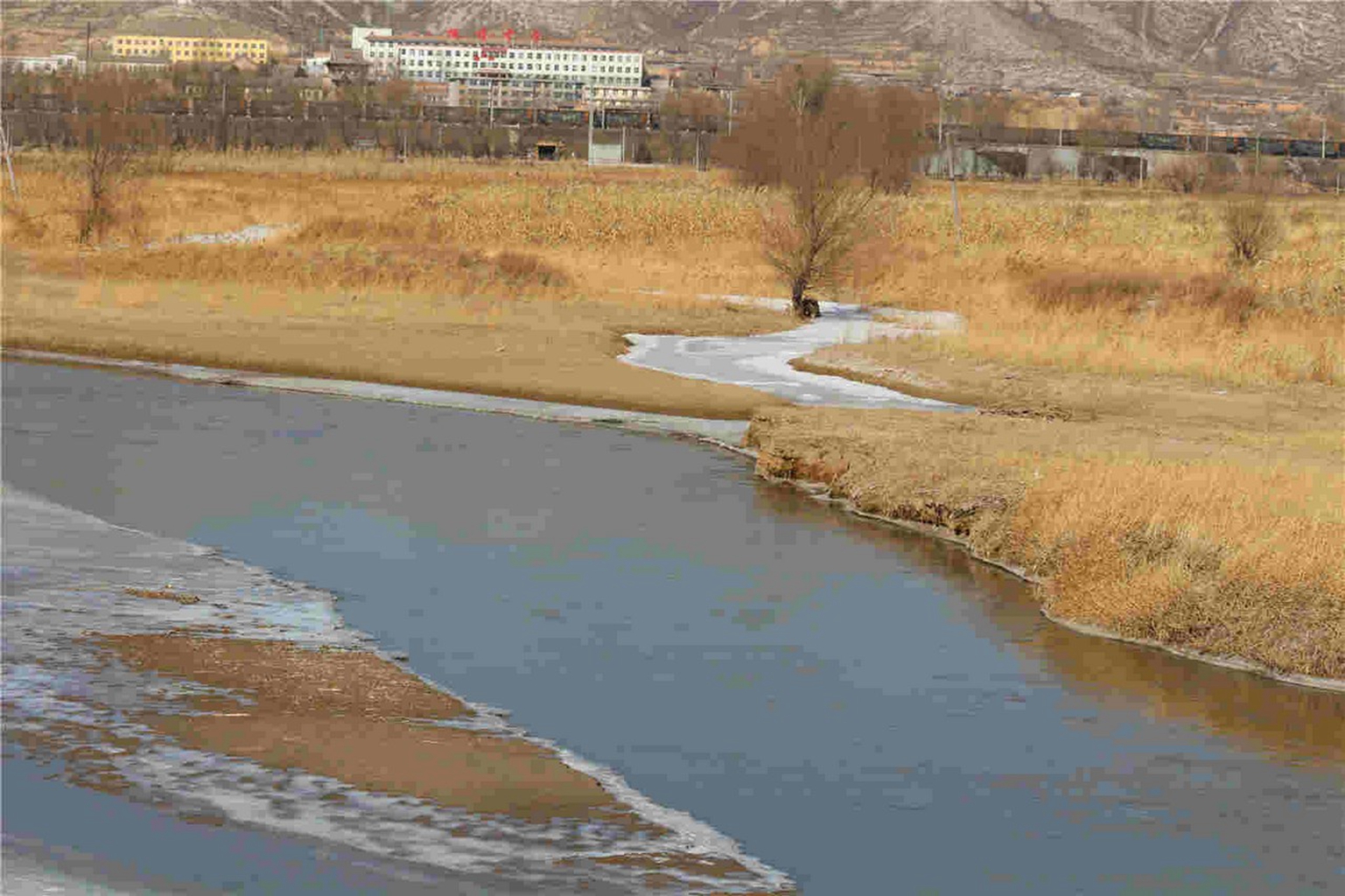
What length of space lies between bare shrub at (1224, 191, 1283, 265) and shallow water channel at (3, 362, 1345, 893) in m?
39.8

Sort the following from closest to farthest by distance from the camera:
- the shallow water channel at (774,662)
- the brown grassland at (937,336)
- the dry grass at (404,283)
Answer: the shallow water channel at (774,662) → the brown grassland at (937,336) → the dry grass at (404,283)

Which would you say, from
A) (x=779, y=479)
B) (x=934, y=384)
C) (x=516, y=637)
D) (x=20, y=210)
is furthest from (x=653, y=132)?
(x=516, y=637)

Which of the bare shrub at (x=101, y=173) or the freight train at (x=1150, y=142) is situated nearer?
the bare shrub at (x=101, y=173)

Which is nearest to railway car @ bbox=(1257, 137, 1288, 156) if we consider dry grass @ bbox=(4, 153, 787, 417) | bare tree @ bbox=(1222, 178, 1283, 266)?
dry grass @ bbox=(4, 153, 787, 417)

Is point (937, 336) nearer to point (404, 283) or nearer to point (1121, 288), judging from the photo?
point (1121, 288)

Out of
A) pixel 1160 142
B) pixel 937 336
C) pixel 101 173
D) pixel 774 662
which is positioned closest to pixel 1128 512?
pixel 774 662

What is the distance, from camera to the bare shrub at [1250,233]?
A: 210ft

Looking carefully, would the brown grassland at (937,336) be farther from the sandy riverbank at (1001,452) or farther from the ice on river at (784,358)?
the ice on river at (784,358)

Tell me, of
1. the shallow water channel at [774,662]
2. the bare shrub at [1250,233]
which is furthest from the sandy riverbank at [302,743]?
the bare shrub at [1250,233]

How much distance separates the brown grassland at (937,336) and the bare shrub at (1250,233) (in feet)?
2.50

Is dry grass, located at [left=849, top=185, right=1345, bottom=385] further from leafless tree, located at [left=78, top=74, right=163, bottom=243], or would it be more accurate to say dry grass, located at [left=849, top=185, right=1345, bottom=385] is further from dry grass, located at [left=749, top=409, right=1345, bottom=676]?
leafless tree, located at [left=78, top=74, right=163, bottom=243]

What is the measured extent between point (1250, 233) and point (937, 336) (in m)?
26.0

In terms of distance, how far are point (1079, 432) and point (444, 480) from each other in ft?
30.8

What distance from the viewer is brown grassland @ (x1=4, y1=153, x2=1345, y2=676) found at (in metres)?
19.4
